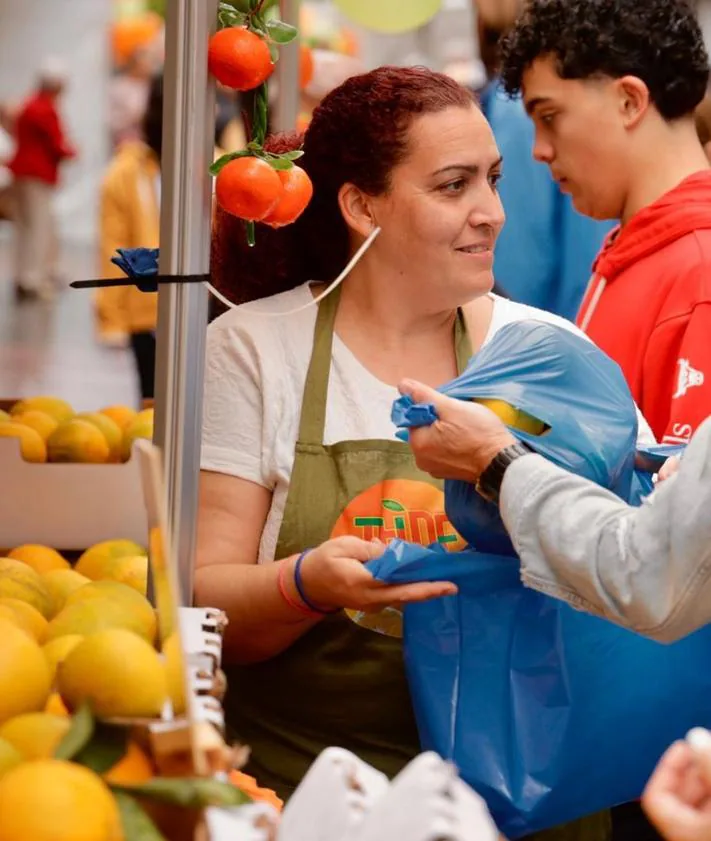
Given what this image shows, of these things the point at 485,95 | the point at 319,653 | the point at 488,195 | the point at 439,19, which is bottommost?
the point at 319,653

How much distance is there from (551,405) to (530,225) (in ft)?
7.26

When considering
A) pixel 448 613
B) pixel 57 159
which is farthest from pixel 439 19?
→ pixel 448 613

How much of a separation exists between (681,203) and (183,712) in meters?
1.83

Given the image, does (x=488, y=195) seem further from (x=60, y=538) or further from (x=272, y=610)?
(x=60, y=538)

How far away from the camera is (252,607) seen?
218 cm

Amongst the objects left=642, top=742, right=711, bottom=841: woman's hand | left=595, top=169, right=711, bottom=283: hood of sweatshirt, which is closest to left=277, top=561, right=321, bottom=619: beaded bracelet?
left=642, top=742, right=711, bottom=841: woman's hand

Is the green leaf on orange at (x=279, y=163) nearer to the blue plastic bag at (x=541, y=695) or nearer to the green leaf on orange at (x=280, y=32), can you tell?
the green leaf on orange at (x=280, y=32)

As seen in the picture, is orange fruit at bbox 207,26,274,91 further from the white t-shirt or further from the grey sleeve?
the grey sleeve

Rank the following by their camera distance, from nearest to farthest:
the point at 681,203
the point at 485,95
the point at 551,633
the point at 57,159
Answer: the point at 551,633
the point at 681,203
the point at 485,95
the point at 57,159

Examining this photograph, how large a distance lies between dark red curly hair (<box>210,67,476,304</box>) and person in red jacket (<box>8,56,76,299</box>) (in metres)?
12.9

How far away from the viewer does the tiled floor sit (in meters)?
8.62

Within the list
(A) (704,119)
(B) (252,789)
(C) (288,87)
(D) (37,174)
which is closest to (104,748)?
(B) (252,789)

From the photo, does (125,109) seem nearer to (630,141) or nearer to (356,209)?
(630,141)

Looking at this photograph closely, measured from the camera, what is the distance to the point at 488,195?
8.03 feet
